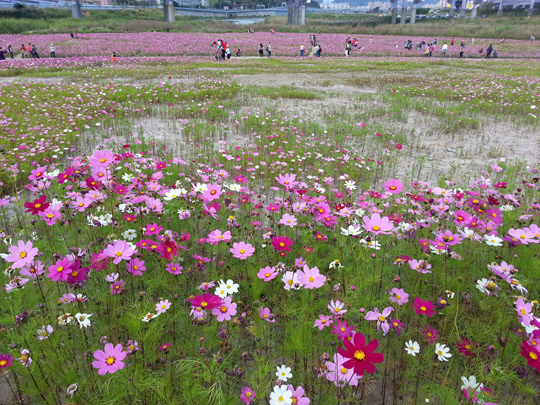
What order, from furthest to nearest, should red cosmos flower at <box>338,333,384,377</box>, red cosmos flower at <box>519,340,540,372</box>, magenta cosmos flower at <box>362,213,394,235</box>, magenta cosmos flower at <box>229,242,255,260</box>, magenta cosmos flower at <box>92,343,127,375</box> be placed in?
magenta cosmos flower at <box>229,242,255,260</box>
magenta cosmos flower at <box>362,213,394,235</box>
magenta cosmos flower at <box>92,343,127,375</box>
red cosmos flower at <box>519,340,540,372</box>
red cosmos flower at <box>338,333,384,377</box>

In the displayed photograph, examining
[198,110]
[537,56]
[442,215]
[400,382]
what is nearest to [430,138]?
[442,215]

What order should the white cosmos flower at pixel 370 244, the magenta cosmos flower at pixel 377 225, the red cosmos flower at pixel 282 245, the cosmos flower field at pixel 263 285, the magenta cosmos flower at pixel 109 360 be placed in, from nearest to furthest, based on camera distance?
the magenta cosmos flower at pixel 109 360 < the cosmos flower field at pixel 263 285 < the magenta cosmos flower at pixel 377 225 < the red cosmos flower at pixel 282 245 < the white cosmos flower at pixel 370 244

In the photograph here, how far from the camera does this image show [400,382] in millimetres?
2053

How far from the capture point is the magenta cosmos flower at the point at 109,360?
1.49m

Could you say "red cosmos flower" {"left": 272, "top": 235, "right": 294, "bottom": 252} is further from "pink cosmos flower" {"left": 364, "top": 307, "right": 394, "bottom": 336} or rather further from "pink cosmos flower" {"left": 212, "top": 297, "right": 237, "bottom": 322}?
"pink cosmos flower" {"left": 364, "top": 307, "right": 394, "bottom": 336}

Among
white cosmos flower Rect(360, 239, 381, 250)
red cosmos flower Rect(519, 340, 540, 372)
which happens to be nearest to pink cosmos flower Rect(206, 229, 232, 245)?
white cosmos flower Rect(360, 239, 381, 250)

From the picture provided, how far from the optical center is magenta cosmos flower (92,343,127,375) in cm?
149

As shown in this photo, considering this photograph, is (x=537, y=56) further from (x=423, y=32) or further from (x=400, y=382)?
(x=400, y=382)

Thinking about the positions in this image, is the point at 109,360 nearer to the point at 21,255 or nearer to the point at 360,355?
the point at 21,255

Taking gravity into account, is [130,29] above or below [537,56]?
above

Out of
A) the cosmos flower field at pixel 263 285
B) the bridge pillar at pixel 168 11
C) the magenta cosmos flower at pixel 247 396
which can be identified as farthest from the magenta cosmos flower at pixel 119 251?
the bridge pillar at pixel 168 11

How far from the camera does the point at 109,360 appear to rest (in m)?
1.55

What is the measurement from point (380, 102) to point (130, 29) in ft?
171

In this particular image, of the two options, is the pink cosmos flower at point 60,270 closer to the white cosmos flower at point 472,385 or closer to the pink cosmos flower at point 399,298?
the pink cosmos flower at point 399,298
